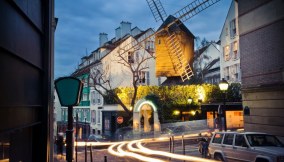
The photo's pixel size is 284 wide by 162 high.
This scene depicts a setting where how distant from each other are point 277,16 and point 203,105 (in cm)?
2178

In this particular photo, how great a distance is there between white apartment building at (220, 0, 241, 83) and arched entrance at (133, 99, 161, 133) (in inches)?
471

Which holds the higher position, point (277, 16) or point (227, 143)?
point (277, 16)

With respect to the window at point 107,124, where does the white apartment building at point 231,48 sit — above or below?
above

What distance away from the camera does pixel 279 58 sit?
19.2 metres

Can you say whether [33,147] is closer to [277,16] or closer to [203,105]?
[277,16]

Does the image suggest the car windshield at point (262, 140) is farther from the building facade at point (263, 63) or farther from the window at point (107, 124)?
the window at point (107, 124)

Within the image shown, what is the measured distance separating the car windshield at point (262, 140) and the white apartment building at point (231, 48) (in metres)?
28.4

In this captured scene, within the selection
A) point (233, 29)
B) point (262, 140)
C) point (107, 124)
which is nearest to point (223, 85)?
point (262, 140)

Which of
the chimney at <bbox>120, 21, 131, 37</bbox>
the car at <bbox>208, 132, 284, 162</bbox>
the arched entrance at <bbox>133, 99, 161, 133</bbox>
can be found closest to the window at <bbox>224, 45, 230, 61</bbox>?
the arched entrance at <bbox>133, 99, 161, 133</bbox>

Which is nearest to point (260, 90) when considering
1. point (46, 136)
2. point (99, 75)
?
point (46, 136)

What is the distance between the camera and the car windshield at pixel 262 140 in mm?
14531

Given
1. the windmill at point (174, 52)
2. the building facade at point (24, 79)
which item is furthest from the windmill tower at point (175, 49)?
the building facade at point (24, 79)

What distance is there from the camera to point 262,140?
14.8 m

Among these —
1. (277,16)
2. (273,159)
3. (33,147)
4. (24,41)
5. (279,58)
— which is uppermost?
(277,16)
